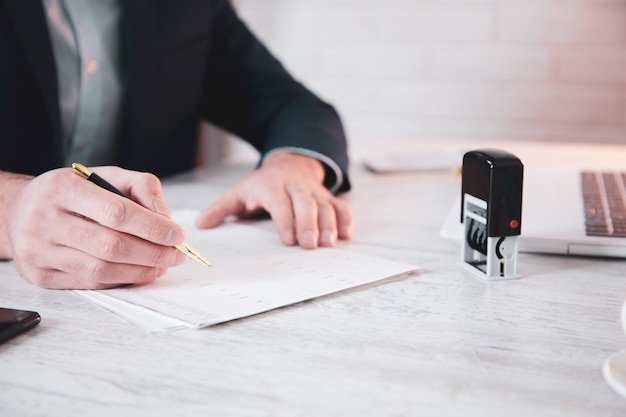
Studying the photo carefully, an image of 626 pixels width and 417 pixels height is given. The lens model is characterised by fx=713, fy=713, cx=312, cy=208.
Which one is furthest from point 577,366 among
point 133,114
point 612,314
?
point 133,114

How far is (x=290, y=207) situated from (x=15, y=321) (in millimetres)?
429

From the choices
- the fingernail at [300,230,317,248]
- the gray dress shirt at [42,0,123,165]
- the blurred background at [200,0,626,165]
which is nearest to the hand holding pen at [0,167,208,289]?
the fingernail at [300,230,317,248]

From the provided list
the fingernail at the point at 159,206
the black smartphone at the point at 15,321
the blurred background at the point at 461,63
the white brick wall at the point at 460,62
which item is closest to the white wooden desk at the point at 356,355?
the black smartphone at the point at 15,321

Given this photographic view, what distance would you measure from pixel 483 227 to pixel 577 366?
9.6 inches

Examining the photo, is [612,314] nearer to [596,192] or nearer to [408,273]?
[408,273]

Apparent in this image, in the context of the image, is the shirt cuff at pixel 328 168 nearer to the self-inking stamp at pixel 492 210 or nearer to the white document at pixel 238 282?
the white document at pixel 238 282

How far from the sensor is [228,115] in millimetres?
1696

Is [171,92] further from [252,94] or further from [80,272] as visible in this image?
[80,272]

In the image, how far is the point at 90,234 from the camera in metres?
0.70

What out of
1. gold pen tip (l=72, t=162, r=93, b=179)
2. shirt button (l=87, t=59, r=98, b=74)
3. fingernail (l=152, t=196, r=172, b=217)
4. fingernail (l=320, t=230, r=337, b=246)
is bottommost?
fingernail (l=320, t=230, r=337, b=246)

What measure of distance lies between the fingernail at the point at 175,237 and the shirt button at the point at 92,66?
88 centimetres

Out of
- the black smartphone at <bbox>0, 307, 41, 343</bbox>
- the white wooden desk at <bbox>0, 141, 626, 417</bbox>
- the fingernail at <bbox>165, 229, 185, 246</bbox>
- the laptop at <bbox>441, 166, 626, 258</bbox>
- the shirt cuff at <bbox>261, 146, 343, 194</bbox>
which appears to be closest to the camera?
the white wooden desk at <bbox>0, 141, 626, 417</bbox>

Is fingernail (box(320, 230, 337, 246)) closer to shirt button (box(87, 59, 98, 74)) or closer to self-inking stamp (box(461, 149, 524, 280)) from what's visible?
self-inking stamp (box(461, 149, 524, 280))

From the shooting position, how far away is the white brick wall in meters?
2.54
